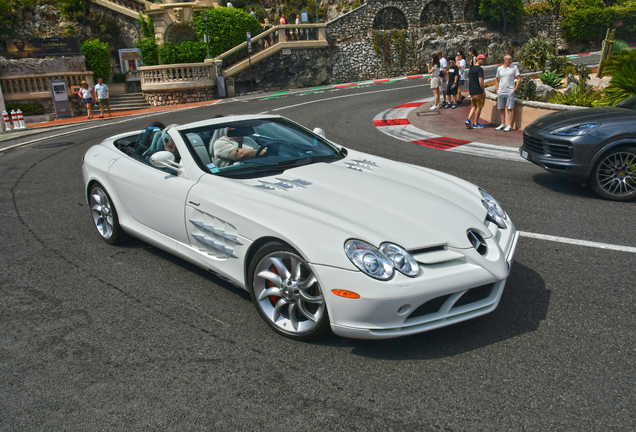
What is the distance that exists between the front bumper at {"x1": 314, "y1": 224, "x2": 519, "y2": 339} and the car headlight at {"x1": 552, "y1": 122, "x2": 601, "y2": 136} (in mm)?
4329

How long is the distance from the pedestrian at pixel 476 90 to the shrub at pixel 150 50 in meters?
26.8

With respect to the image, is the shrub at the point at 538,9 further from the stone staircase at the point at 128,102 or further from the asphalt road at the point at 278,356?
the asphalt road at the point at 278,356

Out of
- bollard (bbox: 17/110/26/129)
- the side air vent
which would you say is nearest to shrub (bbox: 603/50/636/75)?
the side air vent

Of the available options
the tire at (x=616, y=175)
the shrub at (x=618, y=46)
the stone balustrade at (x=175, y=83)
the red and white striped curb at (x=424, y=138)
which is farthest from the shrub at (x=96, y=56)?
the tire at (x=616, y=175)

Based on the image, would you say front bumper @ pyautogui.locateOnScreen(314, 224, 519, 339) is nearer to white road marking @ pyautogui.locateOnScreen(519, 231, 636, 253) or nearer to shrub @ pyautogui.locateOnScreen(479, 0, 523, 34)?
white road marking @ pyautogui.locateOnScreen(519, 231, 636, 253)

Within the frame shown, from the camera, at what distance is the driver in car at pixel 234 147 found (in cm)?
448

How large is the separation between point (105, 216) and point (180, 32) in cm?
3538

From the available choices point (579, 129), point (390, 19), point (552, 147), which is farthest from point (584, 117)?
point (390, 19)

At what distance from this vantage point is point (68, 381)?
3154 millimetres

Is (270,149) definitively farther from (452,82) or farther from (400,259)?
(452,82)

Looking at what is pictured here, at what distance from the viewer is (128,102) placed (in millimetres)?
29031

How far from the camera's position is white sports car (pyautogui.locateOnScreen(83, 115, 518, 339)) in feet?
10.3

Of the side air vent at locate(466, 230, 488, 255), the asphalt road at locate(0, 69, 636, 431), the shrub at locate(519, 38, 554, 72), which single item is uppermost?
the shrub at locate(519, 38, 554, 72)

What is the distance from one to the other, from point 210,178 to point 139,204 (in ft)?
3.47
